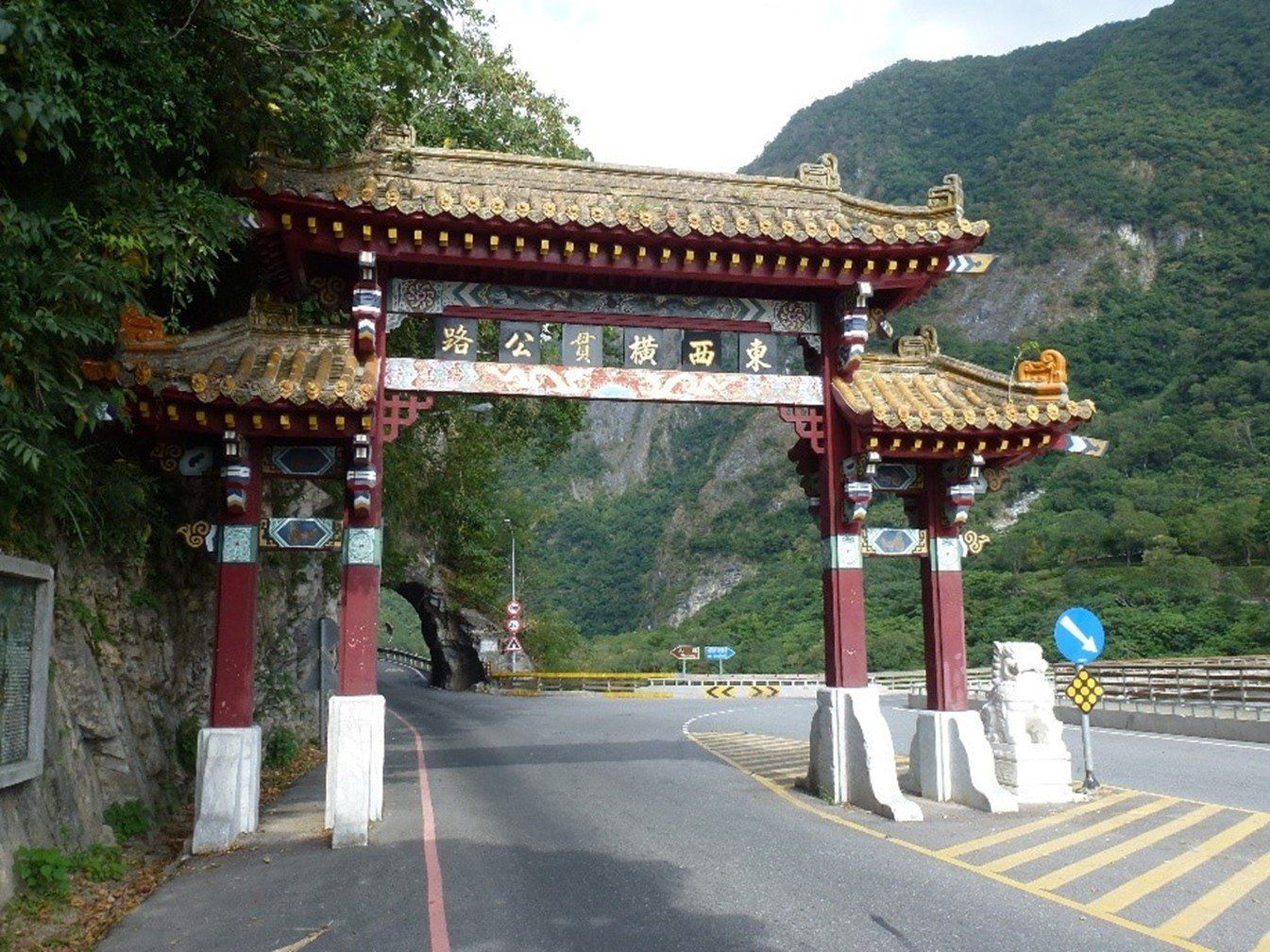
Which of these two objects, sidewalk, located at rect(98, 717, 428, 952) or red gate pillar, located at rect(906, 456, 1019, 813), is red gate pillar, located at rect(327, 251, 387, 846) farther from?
red gate pillar, located at rect(906, 456, 1019, 813)

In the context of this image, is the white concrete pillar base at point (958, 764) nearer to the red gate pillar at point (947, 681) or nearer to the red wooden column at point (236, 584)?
the red gate pillar at point (947, 681)

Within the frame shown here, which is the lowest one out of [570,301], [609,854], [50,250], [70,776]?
[609,854]

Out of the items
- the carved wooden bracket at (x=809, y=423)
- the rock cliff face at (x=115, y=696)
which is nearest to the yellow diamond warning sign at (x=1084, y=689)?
the carved wooden bracket at (x=809, y=423)

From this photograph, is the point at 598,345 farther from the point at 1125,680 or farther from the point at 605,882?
the point at 1125,680

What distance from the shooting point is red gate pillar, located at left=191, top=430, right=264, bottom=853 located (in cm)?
877

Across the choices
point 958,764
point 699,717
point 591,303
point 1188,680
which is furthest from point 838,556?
point 1188,680

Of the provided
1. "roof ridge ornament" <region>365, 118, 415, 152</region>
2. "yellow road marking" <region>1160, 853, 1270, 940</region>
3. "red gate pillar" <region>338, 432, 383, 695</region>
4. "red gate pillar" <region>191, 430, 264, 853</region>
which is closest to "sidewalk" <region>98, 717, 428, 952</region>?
"red gate pillar" <region>191, 430, 264, 853</region>

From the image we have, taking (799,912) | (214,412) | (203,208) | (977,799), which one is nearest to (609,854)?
(799,912)

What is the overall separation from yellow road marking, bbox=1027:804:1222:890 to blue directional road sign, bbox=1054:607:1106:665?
1.88 m

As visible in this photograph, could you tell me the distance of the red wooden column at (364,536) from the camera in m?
9.12

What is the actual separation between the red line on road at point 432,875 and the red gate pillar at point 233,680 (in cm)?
174

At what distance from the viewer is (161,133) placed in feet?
25.5

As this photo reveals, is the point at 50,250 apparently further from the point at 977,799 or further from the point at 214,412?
the point at 977,799

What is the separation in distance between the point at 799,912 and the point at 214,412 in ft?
22.1
